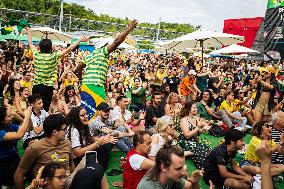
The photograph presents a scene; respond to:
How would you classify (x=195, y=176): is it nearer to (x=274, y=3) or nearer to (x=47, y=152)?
(x=47, y=152)

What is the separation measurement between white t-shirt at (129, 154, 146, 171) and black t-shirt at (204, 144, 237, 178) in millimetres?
1470

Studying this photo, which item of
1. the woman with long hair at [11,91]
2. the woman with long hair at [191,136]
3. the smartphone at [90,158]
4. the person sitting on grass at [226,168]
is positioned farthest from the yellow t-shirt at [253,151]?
the woman with long hair at [11,91]

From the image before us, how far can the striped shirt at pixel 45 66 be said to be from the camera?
5492 millimetres

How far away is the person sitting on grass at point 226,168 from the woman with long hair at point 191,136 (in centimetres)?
95

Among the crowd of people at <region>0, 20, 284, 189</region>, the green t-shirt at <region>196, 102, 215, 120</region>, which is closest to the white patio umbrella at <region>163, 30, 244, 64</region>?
the crowd of people at <region>0, 20, 284, 189</region>

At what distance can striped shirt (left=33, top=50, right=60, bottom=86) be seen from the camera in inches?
216

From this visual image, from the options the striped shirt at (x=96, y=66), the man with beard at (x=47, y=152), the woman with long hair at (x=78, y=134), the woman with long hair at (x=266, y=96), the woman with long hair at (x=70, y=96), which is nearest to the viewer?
the man with beard at (x=47, y=152)

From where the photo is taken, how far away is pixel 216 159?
4.60m

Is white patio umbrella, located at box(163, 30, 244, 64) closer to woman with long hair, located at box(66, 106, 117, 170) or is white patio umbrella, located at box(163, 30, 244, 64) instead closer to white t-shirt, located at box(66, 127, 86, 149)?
A: woman with long hair, located at box(66, 106, 117, 170)

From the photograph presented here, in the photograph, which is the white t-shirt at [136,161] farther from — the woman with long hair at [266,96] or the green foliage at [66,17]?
A: the green foliage at [66,17]

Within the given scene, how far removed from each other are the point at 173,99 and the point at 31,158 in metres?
4.27

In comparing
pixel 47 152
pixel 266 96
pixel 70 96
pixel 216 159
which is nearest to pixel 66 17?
pixel 70 96

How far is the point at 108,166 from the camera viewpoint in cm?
563

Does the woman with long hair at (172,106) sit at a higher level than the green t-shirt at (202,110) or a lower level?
higher
